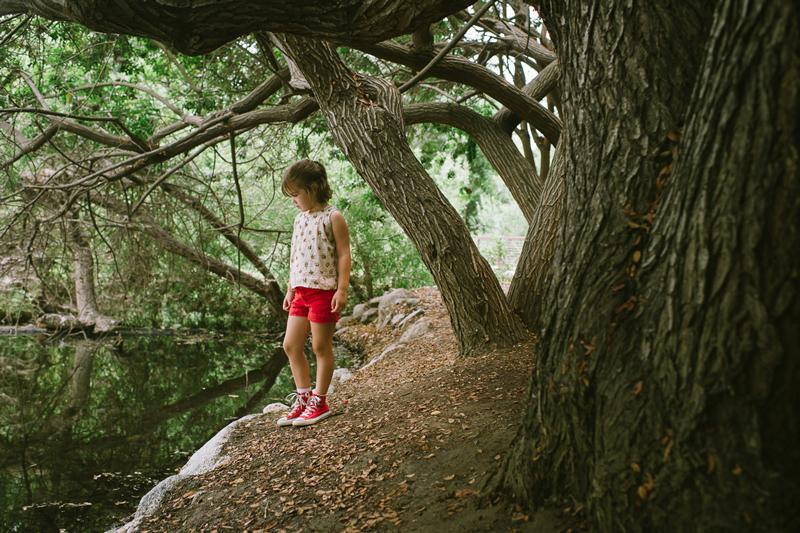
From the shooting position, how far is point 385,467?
10.4 ft

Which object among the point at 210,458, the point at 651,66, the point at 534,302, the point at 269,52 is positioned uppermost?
the point at 269,52

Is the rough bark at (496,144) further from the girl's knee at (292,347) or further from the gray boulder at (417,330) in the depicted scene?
the girl's knee at (292,347)

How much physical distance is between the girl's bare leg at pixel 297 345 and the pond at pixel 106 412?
149 cm

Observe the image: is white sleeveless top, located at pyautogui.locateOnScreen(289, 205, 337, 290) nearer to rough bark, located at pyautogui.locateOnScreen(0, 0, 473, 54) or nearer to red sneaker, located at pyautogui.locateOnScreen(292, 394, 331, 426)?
red sneaker, located at pyautogui.locateOnScreen(292, 394, 331, 426)

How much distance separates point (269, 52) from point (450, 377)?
3.23m

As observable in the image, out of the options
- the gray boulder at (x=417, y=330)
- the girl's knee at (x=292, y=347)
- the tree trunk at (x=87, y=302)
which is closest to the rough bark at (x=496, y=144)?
the gray boulder at (x=417, y=330)

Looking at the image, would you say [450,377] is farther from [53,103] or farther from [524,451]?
[53,103]

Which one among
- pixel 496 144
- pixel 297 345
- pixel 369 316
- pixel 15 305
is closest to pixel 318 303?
pixel 297 345

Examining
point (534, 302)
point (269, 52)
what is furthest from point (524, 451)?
point (269, 52)

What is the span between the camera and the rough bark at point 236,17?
8.08 feet

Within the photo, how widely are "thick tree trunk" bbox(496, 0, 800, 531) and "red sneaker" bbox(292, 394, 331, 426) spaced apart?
87.3 inches

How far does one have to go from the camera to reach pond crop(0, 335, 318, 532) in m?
4.69

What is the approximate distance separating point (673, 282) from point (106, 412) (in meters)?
6.92

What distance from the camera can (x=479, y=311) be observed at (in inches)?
198
